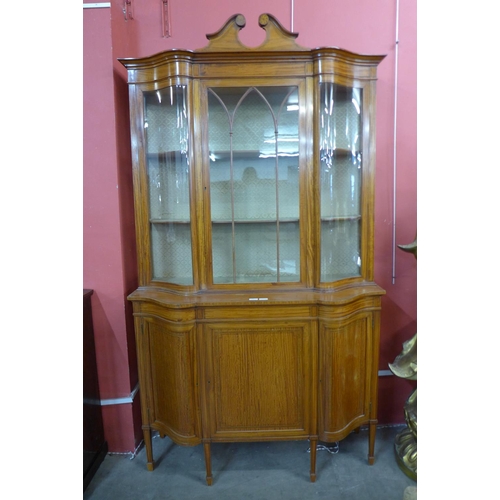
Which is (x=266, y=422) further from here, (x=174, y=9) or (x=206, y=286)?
(x=174, y=9)

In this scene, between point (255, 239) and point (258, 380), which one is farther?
point (255, 239)

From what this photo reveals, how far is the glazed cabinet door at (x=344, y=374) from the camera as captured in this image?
148 centimetres

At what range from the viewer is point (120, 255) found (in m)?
1.65

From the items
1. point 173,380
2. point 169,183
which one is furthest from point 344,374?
point 169,183

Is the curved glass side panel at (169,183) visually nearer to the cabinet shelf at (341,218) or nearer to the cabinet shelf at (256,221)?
the cabinet shelf at (256,221)

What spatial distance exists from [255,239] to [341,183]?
0.47 metres

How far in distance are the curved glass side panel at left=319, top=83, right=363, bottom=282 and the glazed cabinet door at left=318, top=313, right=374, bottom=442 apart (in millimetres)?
234

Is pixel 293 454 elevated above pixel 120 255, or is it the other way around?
pixel 120 255

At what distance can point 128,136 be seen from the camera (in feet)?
5.66

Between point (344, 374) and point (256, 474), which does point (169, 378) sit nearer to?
point (256, 474)

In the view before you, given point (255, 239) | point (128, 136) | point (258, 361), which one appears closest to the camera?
point (258, 361)

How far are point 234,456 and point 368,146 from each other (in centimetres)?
165

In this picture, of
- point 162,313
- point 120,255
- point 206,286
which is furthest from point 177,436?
point 120,255

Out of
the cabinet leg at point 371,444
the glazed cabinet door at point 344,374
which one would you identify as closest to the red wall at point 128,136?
the glazed cabinet door at point 344,374
